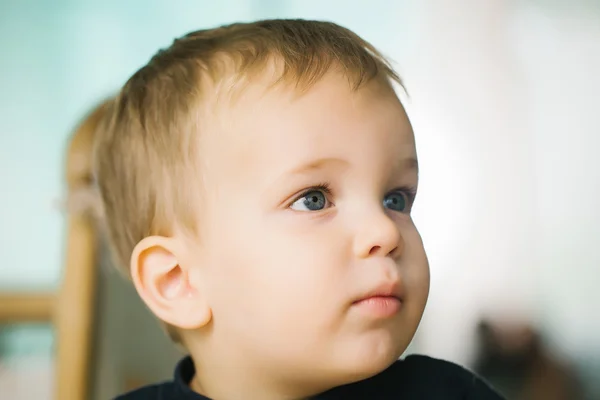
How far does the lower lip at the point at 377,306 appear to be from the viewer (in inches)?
22.5

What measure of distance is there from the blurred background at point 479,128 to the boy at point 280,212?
89 cm

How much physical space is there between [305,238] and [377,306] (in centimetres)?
9

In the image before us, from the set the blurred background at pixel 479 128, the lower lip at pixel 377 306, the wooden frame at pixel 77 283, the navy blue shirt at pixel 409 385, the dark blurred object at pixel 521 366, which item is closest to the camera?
the lower lip at pixel 377 306

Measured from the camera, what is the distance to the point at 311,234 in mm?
A: 588

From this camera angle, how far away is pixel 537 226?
1856 millimetres

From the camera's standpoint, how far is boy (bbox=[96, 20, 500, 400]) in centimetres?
58

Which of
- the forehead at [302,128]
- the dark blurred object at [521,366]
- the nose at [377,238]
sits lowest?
the dark blurred object at [521,366]

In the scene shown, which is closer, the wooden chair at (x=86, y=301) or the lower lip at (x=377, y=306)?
the lower lip at (x=377, y=306)

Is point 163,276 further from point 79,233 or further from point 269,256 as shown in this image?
point 79,233

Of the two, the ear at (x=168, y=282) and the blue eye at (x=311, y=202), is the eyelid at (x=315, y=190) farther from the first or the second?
the ear at (x=168, y=282)

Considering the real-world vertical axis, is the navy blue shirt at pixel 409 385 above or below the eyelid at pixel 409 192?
below

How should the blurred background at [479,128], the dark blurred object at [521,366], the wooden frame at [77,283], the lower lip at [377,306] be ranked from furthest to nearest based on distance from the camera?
the dark blurred object at [521,366] → the blurred background at [479,128] → the wooden frame at [77,283] → the lower lip at [377,306]

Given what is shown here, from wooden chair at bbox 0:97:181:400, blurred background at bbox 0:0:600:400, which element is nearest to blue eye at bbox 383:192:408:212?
wooden chair at bbox 0:97:181:400

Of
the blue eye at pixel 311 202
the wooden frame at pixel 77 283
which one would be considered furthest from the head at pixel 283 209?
the wooden frame at pixel 77 283
